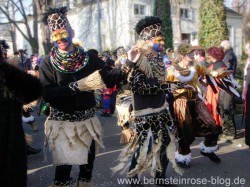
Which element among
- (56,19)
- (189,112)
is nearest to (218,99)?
(189,112)

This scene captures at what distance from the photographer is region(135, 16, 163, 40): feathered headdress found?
380 centimetres

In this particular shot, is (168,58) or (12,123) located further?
(168,58)

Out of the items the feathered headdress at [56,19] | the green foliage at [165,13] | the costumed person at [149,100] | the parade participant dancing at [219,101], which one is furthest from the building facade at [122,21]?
the feathered headdress at [56,19]

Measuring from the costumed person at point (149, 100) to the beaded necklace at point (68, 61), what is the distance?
611 millimetres

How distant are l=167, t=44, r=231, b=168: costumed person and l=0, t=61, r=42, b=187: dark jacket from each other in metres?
2.42

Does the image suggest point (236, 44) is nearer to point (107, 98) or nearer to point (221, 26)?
point (221, 26)

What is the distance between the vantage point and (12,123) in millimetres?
2465

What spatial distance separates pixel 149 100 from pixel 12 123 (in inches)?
69.6

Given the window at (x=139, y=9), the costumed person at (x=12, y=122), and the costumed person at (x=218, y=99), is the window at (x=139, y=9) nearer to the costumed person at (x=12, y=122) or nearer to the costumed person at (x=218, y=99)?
the costumed person at (x=218, y=99)

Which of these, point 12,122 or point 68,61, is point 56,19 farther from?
point 12,122

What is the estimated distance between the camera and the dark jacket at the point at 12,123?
7.98ft

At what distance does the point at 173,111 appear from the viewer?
15.2ft

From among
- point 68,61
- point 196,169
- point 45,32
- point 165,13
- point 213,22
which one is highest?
point 165,13

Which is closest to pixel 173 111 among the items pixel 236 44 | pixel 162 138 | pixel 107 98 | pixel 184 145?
pixel 184 145
